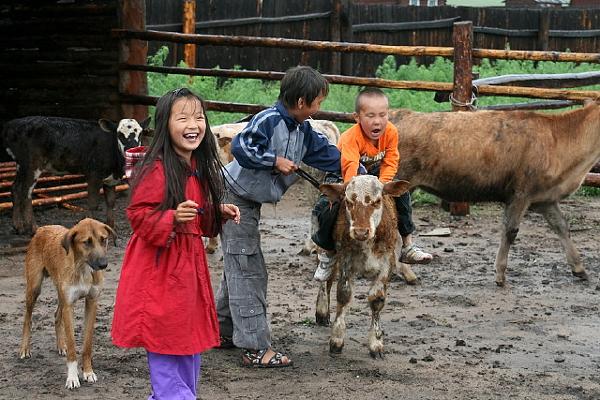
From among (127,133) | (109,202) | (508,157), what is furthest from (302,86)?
(109,202)

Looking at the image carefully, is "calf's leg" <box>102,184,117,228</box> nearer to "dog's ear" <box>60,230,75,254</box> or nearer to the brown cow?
the brown cow

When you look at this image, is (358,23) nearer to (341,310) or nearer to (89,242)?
(341,310)

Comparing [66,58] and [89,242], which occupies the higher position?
[66,58]

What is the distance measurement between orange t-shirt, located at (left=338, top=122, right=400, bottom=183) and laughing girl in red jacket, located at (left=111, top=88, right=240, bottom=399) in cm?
203

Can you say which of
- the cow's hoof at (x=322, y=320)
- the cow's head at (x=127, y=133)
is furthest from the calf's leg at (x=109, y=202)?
the cow's hoof at (x=322, y=320)

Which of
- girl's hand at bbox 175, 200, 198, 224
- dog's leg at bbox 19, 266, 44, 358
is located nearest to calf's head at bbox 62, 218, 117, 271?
dog's leg at bbox 19, 266, 44, 358

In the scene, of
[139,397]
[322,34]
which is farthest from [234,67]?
[139,397]

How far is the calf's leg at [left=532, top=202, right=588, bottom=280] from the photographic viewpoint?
8883mm

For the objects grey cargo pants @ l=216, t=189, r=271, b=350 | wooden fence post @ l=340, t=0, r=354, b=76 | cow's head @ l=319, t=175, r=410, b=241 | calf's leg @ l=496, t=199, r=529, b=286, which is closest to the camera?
cow's head @ l=319, t=175, r=410, b=241

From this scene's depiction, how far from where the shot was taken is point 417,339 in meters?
7.02

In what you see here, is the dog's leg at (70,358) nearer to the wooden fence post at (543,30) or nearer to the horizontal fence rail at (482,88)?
the horizontal fence rail at (482,88)

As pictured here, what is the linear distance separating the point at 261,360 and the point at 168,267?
2.02 m

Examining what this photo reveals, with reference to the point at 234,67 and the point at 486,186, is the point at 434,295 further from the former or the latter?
the point at 234,67

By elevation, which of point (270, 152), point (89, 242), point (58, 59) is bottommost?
point (89, 242)
